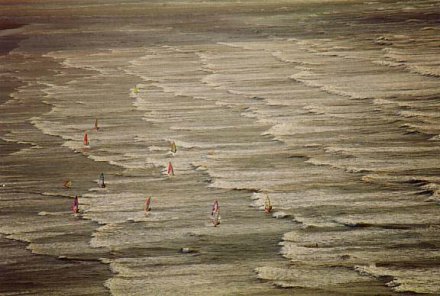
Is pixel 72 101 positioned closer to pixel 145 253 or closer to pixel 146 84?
pixel 146 84

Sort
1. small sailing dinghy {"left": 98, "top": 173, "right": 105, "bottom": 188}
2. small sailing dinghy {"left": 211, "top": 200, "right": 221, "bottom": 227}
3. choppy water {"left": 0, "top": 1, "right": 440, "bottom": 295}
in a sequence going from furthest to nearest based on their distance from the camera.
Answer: small sailing dinghy {"left": 98, "top": 173, "right": 105, "bottom": 188} → small sailing dinghy {"left": 211, "top": 200, "right": 221, "bottom": 227} → choppy water {"left": 0, "top": 1, "right": 440, "bottom": 295}

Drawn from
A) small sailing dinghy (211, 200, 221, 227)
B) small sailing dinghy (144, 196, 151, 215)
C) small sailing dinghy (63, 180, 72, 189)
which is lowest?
small sailing dinghy (63, 180, 72, 189)

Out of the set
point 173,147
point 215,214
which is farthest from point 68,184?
point 215,214

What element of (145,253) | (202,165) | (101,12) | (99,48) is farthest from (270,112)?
(101,12)

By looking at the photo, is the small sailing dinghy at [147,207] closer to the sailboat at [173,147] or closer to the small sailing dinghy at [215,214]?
the small sailing dinghy at [215,214]

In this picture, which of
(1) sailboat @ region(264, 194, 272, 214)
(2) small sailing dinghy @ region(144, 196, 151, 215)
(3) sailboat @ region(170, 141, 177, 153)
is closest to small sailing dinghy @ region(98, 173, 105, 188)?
(2) small sailing dinghy @ region(144, 196, 151, 215)

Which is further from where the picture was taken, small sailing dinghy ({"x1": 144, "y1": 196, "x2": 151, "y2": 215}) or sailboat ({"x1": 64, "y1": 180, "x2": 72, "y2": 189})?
sailboat ({"x1": 64, "y1": 180, "x2": 72, "y2": 189})

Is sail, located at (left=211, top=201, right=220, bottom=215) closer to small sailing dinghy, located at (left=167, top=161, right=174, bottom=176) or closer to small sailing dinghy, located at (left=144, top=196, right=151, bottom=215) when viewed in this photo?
small sailing dinghy, located at (left=144, top=196, right=151, bottom=215)

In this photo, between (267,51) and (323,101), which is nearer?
(323,101)
